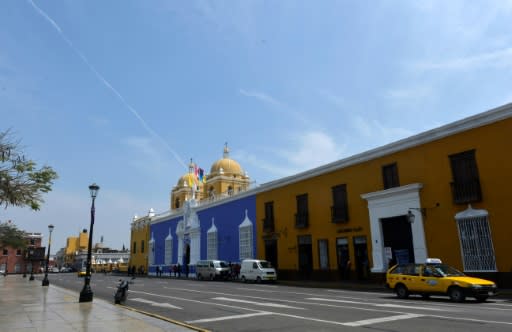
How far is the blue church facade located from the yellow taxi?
65.3ft

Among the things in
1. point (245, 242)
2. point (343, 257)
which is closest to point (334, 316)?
point (343, 257)

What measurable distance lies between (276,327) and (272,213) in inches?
950

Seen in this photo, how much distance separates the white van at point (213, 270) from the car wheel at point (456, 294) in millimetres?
22606

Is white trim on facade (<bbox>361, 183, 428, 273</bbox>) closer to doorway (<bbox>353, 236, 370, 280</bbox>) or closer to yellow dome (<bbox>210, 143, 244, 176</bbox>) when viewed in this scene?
doorway (<bbox>353, 236, 370, 280</bbox>)

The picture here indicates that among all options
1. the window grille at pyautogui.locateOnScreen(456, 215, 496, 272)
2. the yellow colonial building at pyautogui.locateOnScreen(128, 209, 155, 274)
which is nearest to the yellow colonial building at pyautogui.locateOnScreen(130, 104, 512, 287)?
the window grille at pyautogui.locateOnScreen(456, 215, 496, 272)

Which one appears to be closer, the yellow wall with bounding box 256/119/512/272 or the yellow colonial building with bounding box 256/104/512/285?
the yellow wall with bounding box 256/119/512/272

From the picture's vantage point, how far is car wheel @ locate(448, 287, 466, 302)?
45.2ft

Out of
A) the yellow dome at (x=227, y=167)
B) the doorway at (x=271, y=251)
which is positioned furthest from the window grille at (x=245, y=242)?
the yellow dome at (x=227, y=167)

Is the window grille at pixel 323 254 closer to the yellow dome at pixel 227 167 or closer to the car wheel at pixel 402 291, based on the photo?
the car wheel at pixel 402 291

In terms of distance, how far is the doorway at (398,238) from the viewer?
22.4m

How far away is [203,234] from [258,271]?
53.5 feet

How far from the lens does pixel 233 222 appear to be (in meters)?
38.2

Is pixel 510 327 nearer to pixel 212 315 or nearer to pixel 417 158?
pixel 212 315

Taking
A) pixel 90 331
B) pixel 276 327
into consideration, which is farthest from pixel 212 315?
pixel 90 331
